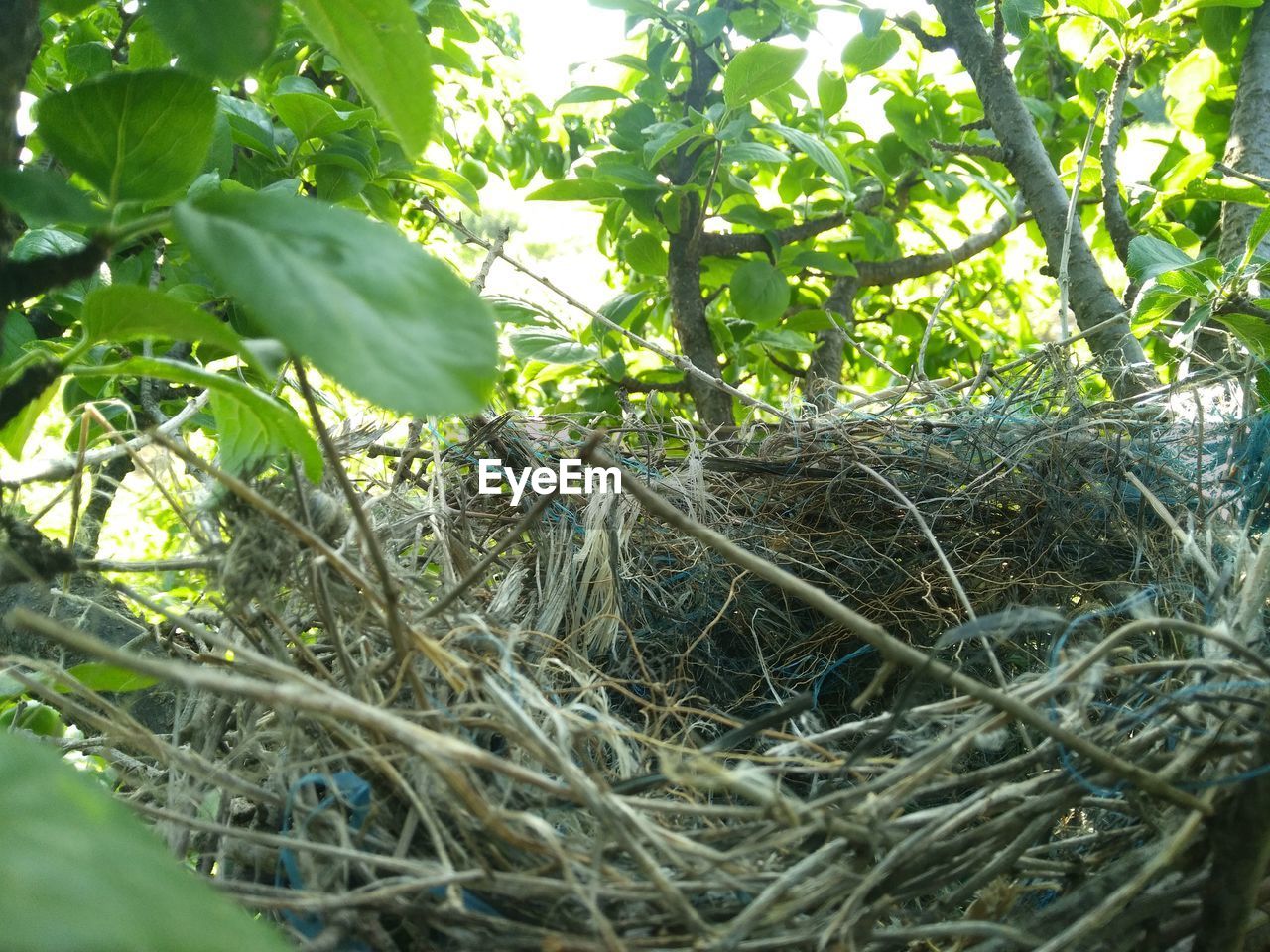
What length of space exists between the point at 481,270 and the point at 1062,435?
0.43 meters

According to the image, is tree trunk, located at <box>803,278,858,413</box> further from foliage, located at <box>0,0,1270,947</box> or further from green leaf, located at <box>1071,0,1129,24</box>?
green leaf, located at <box>1071,0,1129,24</box>

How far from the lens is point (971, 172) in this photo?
1.16 meters

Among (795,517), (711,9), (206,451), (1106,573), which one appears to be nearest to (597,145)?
(711,9)

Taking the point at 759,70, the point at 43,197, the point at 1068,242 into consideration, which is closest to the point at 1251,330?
the point at 1068,242

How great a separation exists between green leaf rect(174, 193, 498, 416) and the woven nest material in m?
0.09

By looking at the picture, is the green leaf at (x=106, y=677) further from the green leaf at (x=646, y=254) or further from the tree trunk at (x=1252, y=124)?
the tree trunk at (x=1252, y=124)

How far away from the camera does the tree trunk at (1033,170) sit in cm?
94

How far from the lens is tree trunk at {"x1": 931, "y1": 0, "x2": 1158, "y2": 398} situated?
0.94 metres

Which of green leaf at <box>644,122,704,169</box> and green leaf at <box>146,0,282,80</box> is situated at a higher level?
green leaf at <box>644,122,704,169</box>

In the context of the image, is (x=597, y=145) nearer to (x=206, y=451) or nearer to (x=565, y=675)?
(x=206, y=451)

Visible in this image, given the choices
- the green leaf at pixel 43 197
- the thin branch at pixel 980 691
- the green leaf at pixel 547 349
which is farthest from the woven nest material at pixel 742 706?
the green leaf at pixel 547 349

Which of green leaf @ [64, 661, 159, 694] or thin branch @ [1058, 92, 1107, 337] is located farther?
thin branch @ [1058, 92, 1107, 337]

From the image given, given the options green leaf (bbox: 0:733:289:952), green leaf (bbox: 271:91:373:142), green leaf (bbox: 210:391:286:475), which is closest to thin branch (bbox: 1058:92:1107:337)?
green leaf (bbox: 271:91:373:142)

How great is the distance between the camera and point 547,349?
3.08 ft
